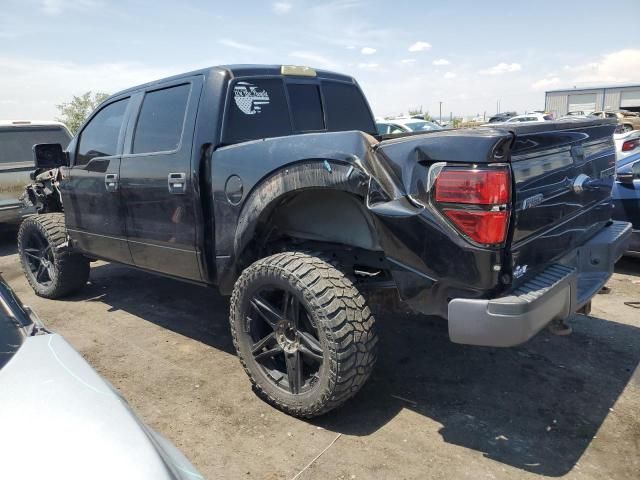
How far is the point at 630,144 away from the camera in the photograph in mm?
7316

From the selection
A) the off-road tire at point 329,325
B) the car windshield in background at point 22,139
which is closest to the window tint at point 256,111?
the off-road tire at point 329,325

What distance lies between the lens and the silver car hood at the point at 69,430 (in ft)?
4.17

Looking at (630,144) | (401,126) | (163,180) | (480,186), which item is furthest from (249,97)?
(401,126)

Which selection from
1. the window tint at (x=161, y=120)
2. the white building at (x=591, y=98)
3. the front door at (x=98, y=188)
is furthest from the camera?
the white building at (x=591, y=98)

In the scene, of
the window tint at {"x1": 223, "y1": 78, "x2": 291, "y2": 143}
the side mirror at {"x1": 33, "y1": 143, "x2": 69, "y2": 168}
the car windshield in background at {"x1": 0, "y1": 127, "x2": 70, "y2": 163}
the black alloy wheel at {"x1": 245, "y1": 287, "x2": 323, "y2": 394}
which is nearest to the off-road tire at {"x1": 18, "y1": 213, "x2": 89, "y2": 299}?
the side mirror at {"x1": 33, "y1": 143, "x2": 69, "y2": 168}

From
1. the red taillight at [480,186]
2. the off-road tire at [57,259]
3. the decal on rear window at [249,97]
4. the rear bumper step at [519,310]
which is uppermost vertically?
the decal on rear window at [249,97]

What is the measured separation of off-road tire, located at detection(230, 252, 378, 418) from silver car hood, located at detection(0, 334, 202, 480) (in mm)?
1165

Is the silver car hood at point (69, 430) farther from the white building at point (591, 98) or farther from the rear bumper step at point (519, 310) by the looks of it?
the white building at point (591, 98)

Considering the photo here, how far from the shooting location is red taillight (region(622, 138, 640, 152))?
23.9ft

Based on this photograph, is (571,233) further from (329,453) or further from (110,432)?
(110,432)

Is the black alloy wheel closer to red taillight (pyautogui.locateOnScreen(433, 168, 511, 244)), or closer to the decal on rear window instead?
red taillight (pyautogui.locateOnScreen(433, 168, 511, 244))

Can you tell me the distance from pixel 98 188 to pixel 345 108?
7.35ft

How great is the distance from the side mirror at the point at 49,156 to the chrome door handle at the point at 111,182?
1.02m

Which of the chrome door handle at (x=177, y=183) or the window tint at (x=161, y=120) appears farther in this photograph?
the window tint at (x=161, y=120)
